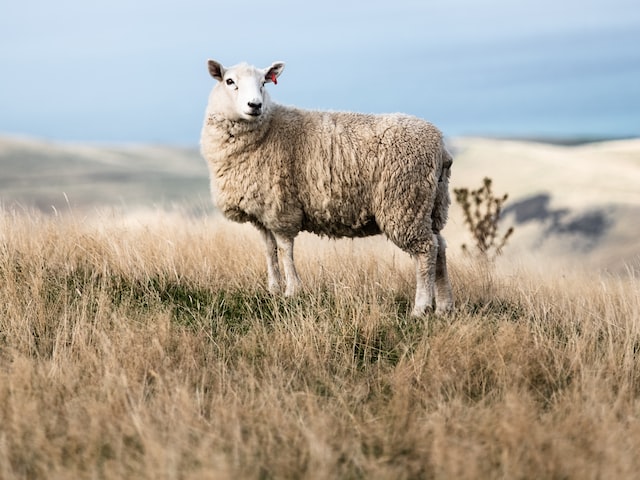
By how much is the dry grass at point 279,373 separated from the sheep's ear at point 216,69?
81.1 inches

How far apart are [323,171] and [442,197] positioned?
1281mm

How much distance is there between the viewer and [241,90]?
7.36m

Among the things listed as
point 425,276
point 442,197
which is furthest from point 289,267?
point 442,197

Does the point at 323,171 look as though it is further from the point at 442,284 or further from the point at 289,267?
the point at 442,284

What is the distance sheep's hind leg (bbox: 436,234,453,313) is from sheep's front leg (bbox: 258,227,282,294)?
1.63m

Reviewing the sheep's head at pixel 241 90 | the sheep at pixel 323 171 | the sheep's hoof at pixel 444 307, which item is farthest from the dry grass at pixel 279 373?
the sheep's head at pixel 241 90

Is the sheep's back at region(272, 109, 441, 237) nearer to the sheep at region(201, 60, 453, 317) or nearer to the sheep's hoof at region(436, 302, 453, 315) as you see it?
the sheep at region(201, 60, 453, 317)

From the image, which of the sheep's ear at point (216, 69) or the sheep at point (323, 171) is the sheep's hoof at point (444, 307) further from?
the sheep's ear at point (216, 69)

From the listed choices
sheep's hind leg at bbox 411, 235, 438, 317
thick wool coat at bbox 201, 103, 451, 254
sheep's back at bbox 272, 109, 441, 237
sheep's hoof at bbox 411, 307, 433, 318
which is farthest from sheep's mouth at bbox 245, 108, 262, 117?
sheep's hoof at bbox 411, 307, 433, 318

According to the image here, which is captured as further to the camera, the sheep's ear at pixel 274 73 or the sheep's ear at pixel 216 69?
the sheep's ear at pixel 274 73

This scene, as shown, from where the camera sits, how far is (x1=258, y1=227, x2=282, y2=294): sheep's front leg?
313 inches

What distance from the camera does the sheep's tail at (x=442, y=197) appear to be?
7.77 metres

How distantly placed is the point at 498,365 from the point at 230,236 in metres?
5.27

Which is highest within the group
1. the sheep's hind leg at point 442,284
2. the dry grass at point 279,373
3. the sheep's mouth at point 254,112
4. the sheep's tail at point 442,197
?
the sheep's mouth at point 254,112
